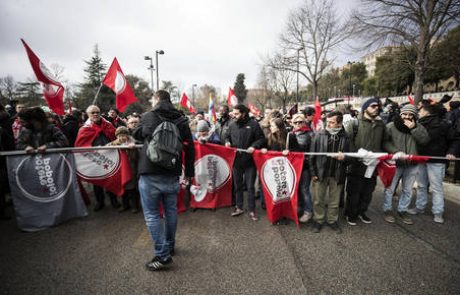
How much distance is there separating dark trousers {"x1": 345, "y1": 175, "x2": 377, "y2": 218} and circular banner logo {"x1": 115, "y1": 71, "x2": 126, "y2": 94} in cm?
509

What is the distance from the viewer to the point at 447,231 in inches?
144

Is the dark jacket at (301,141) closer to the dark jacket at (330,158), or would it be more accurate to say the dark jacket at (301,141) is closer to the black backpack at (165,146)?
the dark jacket at (330,158)

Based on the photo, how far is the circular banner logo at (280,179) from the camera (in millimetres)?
3903

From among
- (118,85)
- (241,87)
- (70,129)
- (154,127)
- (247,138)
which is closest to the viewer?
(154,127)

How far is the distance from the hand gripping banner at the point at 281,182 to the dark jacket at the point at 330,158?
0.30 meters

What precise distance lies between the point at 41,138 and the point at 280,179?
4.18 metres

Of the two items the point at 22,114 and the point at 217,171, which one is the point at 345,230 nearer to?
the point at 217,171

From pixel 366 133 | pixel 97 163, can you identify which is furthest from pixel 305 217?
pixel 97 163

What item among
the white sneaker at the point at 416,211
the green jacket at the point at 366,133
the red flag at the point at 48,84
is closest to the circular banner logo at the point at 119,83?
the red flag at the point at 48,84

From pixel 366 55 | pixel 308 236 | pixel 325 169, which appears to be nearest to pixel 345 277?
pixel 308 236

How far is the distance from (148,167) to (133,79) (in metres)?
46.0

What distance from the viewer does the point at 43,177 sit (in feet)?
12.2

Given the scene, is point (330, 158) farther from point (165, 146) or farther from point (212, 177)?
point (165, 146)

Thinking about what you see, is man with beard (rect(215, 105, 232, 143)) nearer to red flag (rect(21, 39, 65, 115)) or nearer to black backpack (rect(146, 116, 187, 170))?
black backpack (rect(146, 116, 187, 170))
